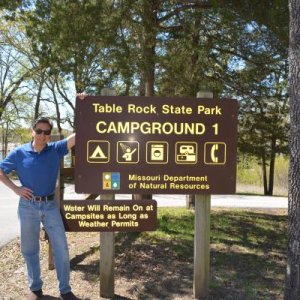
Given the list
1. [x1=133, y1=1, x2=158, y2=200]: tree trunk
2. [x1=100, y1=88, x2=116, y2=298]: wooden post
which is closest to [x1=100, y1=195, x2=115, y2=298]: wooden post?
[x1=100, y1=88, x2=116, y2=298]: wooden post

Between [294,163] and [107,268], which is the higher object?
[294,163]

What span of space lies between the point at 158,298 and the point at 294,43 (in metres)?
2.92

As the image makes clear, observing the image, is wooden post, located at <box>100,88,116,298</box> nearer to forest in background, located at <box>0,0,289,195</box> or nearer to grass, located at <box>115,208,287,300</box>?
grass, located at <box>115,208,287,300</box>

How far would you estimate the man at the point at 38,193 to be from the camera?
4641 millimetres

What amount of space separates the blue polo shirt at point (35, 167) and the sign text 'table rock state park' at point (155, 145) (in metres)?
0.32

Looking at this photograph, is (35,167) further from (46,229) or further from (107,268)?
(107,268)

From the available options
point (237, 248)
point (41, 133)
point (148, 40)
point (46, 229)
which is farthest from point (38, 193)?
point (148, 40)

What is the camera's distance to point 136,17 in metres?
8.43

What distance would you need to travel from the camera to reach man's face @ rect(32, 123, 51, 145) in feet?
15.3

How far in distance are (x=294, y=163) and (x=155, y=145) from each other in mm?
1430

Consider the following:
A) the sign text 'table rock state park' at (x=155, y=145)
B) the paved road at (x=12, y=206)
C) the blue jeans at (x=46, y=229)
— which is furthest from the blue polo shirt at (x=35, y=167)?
the paved road at (x=12, y=206)

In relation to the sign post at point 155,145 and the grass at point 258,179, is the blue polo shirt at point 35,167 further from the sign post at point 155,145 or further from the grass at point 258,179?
the grass at point 258,179

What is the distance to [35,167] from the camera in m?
4.64

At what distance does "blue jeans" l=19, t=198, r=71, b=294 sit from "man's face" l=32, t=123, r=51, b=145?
59cm
